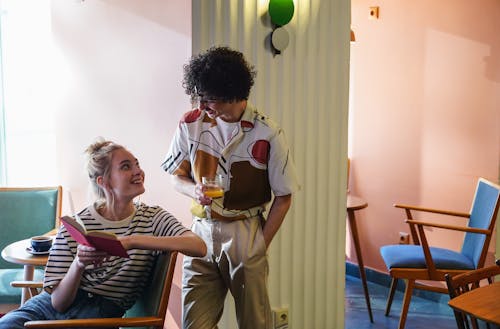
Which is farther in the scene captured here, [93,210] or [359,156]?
[359,156]

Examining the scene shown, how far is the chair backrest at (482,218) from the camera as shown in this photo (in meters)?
3.39

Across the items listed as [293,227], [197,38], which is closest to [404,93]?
[293,227]

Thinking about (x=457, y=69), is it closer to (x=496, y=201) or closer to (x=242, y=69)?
(x=496, y=201)

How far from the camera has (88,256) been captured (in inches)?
80.7

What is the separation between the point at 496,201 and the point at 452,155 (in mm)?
754

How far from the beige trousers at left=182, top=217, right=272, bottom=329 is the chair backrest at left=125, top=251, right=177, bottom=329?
142 mm

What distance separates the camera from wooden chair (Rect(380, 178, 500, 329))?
11.1 feet

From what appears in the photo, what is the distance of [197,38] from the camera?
2.56 m

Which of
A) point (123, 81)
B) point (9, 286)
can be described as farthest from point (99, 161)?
point (9, 286)

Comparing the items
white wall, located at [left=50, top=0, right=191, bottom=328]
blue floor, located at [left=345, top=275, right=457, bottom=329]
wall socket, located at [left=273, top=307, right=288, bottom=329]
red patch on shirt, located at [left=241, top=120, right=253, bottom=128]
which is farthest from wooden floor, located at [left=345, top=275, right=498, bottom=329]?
red patch on shirt, located at [left=241, top=120, right=253, bottom=128]

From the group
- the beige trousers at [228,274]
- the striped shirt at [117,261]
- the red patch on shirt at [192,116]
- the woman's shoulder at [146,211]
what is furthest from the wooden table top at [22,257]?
the red patch on shirt at [192,116]

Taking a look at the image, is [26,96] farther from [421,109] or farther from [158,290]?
[421,109]

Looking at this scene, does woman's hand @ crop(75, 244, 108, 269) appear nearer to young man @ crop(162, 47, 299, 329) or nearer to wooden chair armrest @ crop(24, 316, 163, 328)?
wooden chair armrest @ crop(24, 316, 163, 328)

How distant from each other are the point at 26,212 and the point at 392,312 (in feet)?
7.84
